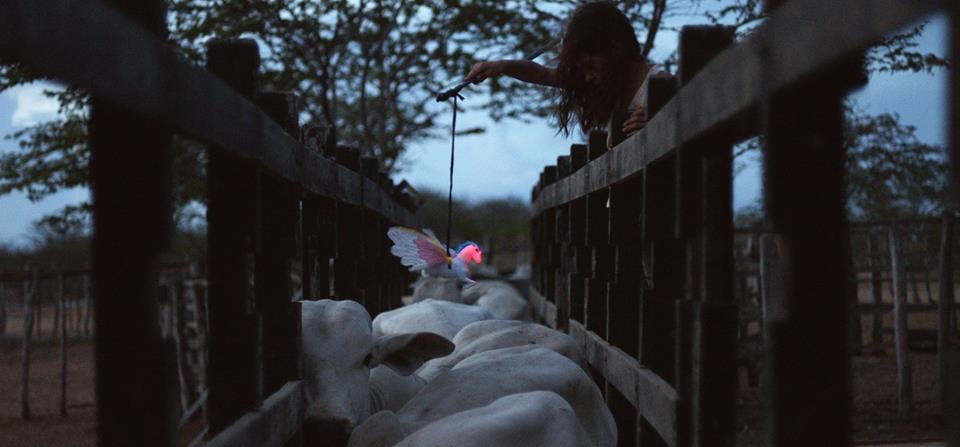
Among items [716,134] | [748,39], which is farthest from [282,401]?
[748,39]

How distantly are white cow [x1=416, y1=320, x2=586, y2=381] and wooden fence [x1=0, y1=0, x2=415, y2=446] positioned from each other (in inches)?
27.7

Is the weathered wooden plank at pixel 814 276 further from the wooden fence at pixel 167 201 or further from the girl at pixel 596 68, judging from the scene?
the girl at pixel 596 68

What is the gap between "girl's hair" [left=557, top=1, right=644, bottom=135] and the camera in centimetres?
408

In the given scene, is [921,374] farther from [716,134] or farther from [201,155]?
[716,134]

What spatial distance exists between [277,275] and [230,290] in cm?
50

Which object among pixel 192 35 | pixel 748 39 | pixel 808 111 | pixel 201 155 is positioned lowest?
pixel 808 111

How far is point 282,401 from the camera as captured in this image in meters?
2.79

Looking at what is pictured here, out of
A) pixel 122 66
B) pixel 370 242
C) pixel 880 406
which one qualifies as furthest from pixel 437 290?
pixel 122 66

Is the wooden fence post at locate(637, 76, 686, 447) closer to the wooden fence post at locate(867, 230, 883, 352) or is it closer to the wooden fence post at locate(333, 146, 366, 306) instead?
the wooden fence post at locate(333, 146, 366, 306)

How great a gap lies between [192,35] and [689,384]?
1188cm

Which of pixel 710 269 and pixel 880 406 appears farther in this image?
pixel 880 406

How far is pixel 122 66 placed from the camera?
1616mm

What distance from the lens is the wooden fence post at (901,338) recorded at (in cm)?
997

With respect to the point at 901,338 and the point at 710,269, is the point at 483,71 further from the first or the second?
the point at 901,338
